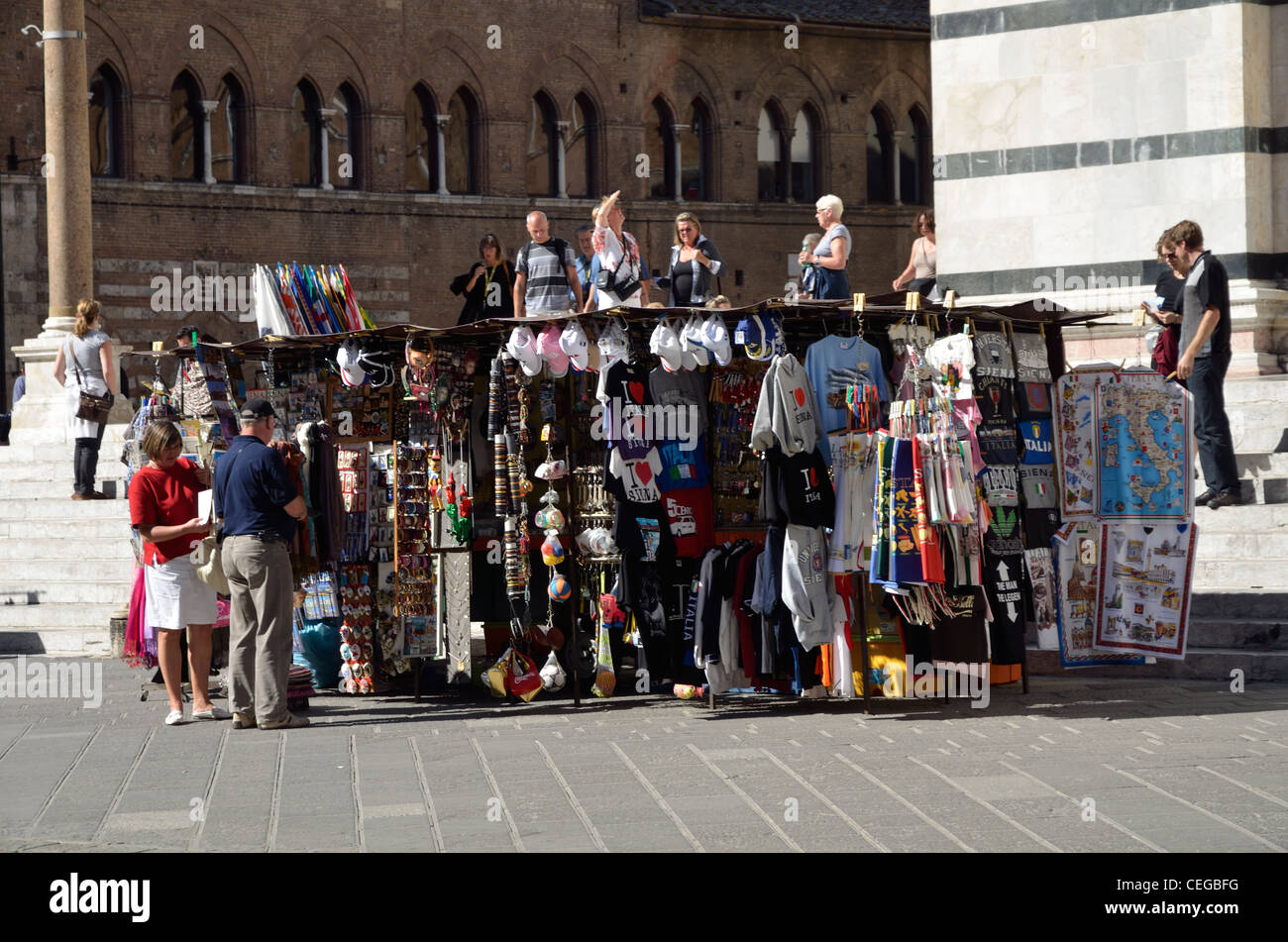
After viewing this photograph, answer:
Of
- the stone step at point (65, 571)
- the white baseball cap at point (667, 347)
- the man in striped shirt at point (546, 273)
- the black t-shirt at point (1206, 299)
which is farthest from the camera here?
the stone step at point (65, 571)

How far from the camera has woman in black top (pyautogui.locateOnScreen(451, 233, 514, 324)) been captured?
14.5 metres

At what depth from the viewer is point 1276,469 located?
12.4 m

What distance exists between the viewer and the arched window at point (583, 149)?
37.6m

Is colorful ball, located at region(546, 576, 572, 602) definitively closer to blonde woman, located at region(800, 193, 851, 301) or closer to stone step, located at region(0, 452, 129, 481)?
blonde woman, located at region(800, 193, 851, 301)

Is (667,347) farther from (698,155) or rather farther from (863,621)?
(698,155)

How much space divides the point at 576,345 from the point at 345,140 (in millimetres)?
26487

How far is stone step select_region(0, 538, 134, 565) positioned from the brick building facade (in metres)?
16.3

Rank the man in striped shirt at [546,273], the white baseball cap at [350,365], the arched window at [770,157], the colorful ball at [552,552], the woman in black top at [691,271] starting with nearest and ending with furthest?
the colorful ball at [552,552] < the white baseball cap at [350,365] < the woman in black top at [691,271] < the man in striped shirt at [546,273] < the arched window at [770,157]

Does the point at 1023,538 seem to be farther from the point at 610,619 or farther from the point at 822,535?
the point at 610,619


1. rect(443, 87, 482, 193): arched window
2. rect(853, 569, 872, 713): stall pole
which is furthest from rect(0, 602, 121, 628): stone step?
rect(443, 87, 482, 193): arched window

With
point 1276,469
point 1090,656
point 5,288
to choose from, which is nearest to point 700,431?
point 1090,656

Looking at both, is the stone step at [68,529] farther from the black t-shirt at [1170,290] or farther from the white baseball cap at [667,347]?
the black t-shirt at [1170,290]

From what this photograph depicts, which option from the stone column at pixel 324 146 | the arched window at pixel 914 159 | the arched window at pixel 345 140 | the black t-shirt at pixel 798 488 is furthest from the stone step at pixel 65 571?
the arched window at pixel 914 159

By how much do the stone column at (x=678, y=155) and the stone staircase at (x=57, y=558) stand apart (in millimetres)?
22211
